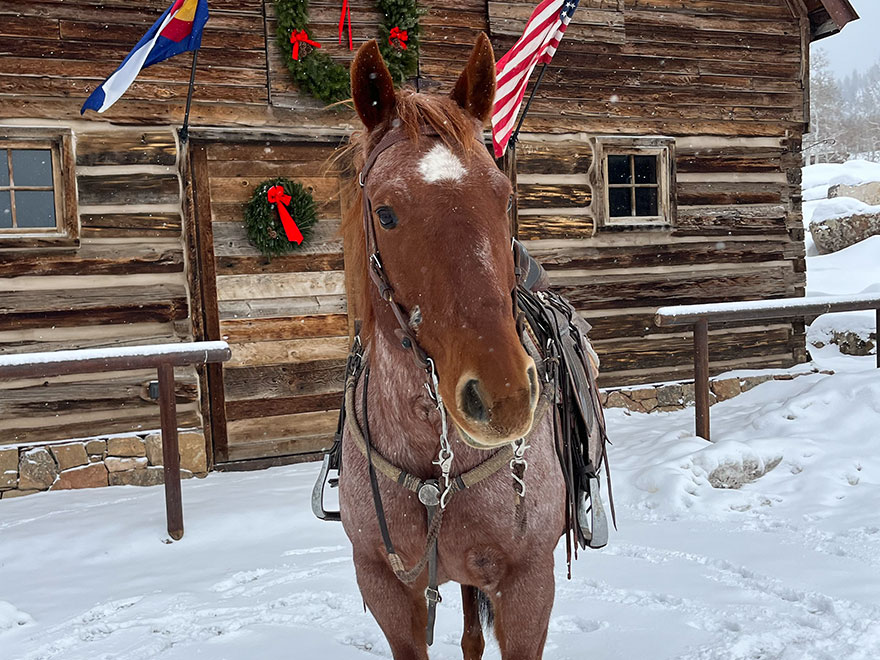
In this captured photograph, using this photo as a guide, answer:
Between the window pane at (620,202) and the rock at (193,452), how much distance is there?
544 centimetres

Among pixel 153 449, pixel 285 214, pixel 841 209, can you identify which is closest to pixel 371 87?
pixel 285 214

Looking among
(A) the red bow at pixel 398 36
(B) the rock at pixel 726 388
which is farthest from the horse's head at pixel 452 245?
(B) the rock at pixel 726 388

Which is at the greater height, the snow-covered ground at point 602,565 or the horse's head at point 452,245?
the horse's head at point 452,245

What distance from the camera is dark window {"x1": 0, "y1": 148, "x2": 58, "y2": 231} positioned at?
18.4 ft

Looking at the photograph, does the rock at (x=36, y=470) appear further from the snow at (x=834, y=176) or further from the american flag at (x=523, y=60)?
the snow at (x=834, y=176)

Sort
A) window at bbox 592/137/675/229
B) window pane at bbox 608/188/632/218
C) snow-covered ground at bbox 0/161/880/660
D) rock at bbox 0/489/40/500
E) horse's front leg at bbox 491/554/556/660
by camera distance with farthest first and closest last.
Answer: window pane at bbox 608/188/632/218 < window at bbox 592/137/675/229 < rock at bbox 0/489/40/500 < snow-covered ground at bbox 0/161/880/660 < horse's front leg at bbox 491/554/556/660

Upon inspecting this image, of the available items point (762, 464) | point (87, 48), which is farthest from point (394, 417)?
point (87, 48)

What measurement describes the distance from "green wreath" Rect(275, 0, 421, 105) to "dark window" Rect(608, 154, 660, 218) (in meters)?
2.86

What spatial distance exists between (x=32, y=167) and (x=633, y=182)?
640cm

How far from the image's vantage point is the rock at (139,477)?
5.75 m

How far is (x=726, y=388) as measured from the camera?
800 centimetres

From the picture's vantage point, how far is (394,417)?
1819 mm

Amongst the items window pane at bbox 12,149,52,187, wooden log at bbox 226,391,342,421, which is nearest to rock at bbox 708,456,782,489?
wooden log at bbox 226,391,342,421

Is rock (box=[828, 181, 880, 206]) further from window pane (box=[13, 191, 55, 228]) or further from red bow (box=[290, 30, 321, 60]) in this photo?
window pane (box=[13, 191, 55, 228])
